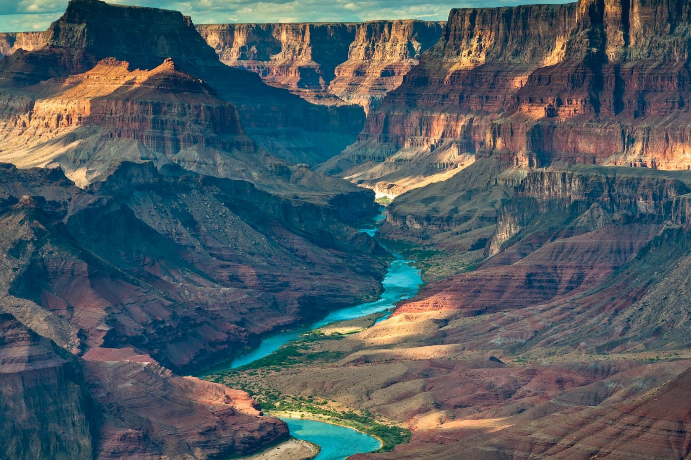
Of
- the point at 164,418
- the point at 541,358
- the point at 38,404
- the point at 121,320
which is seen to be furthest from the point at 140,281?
the point at 38,404


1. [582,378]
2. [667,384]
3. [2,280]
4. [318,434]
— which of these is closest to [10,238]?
[2,280]

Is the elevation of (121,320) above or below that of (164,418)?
above

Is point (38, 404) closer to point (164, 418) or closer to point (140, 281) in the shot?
point (164, 418)

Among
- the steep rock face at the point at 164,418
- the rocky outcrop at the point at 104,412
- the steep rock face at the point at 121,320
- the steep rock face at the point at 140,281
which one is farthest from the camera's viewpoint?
the steep rock face at the point at 140,281

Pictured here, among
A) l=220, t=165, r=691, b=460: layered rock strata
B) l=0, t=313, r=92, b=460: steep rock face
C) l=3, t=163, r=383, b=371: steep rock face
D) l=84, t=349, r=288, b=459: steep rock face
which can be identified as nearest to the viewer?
l=220, t=165, r=691, b=460: layered rock strata

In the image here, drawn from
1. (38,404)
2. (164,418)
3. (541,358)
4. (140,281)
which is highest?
(38,404)

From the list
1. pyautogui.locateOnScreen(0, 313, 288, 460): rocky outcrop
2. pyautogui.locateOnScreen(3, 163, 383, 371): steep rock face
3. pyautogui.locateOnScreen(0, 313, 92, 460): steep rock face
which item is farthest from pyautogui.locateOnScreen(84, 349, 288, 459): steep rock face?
pyautogui.locateOnScreen(3, 163, 383, 371): steep rock face

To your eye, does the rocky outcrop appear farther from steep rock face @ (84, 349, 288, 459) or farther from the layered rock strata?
the layered rock strata

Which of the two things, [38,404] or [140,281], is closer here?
[38,404]

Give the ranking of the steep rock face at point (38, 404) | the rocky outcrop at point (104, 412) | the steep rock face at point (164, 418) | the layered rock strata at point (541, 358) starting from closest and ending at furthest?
the layered rock strata at point (541, 358), the steep rock face at point (38, 404), the rocky outcrop at point (104, 412), the steep rock face at point (164, 418)

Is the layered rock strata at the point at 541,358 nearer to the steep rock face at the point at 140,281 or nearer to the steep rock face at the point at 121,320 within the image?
the steep rock face at the point at 140,281

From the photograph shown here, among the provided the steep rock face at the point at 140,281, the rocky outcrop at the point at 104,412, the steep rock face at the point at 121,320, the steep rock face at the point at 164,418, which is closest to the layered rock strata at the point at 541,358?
the steep rock face at the point at 140,281
